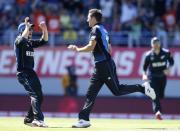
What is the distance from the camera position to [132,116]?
94.1ft

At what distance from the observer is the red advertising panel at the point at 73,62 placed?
1201 inches

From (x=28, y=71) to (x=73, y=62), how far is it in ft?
45.5

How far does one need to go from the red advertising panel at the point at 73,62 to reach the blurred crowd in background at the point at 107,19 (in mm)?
328

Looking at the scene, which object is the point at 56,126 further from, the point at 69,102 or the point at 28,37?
the point at 69,102

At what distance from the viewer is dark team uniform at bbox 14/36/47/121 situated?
55.0 feet

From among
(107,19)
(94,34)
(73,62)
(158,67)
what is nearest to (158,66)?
(158,67)

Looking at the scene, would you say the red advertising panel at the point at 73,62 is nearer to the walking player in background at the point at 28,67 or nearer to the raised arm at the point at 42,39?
the raised arm at the point at 42,39

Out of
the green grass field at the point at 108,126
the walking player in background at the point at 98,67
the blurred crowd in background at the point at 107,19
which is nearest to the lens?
the green grass field at the point at 108,126

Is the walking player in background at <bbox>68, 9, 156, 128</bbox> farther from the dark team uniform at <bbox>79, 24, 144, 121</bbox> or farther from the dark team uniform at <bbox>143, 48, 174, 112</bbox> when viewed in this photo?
the dark team uniform at <bbox>143, 48, 174, 112</bbox>

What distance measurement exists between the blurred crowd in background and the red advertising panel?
33 cm

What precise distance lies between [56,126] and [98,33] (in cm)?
230

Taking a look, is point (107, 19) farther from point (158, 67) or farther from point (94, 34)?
point (94, 34)

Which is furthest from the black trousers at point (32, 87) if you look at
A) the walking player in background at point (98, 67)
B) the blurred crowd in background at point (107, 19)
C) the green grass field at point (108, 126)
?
the blurred crowd in background at point (107, 19)

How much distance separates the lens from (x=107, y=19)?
30.5 meters
